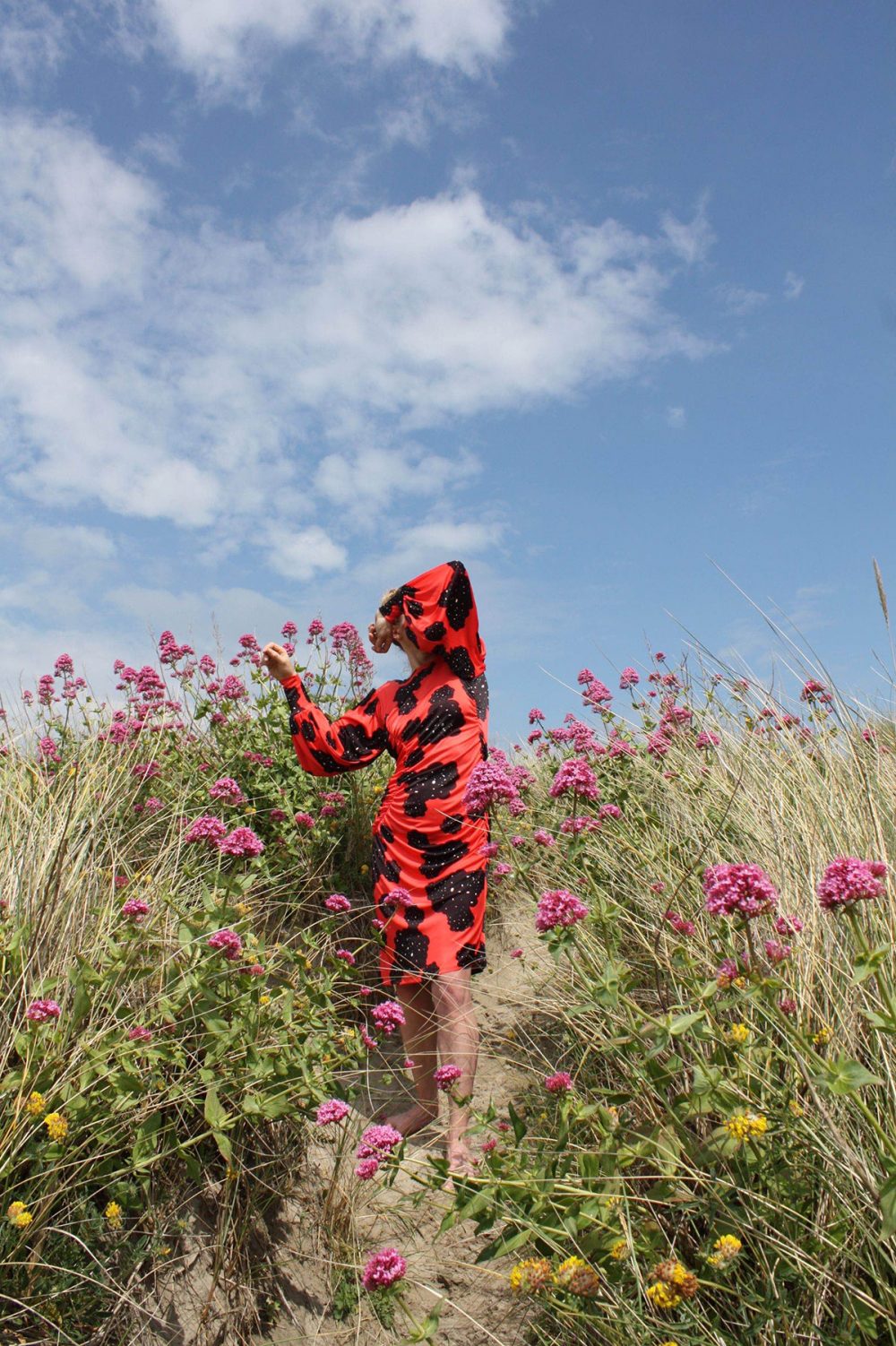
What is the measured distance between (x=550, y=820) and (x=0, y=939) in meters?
2.96

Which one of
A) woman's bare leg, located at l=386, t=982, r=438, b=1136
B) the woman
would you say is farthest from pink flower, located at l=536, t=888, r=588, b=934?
woman's bare leg, located at l=386, t=982, r=438, b=1136

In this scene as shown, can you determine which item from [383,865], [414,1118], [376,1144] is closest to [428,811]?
[383,865]

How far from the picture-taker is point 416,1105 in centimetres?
423

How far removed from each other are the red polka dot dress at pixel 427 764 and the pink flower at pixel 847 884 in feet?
6.95

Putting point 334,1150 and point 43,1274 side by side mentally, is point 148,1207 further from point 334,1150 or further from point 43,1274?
point 334,1150

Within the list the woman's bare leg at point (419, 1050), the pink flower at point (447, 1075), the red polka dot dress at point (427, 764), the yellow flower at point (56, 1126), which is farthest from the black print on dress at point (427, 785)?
the yellow flower at point (56, 1126)

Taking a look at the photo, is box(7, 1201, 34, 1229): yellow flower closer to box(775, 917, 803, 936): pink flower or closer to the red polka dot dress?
the red polka dot dress

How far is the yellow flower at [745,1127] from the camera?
2.21m

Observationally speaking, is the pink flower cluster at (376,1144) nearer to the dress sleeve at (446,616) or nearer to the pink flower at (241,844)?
the pink flower at (241,844)

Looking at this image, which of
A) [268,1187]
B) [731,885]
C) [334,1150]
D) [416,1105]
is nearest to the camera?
[731,885]

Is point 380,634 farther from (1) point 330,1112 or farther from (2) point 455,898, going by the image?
(1) point 330,1112

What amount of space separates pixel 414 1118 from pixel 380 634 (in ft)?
7.63

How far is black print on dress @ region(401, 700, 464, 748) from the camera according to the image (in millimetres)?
4465

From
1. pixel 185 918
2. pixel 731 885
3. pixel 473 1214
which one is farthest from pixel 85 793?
pixel 731 885
